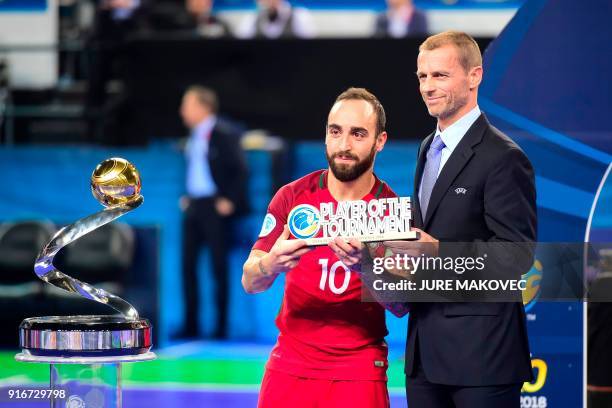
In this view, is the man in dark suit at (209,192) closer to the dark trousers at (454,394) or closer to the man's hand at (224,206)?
the man's hand at (224,206)

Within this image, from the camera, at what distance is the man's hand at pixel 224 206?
1041cm

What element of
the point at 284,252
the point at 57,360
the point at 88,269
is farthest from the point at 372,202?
the point at 88,269

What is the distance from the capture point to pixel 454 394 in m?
3.51

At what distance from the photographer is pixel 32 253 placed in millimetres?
9828

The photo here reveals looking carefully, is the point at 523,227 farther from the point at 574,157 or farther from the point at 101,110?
the point at 101,110

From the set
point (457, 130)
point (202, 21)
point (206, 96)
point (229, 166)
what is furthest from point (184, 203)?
point (457, 130)

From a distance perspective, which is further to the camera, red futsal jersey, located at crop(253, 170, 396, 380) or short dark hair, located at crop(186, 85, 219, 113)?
short dark hair, located at crop(186, 85, 219, 113)

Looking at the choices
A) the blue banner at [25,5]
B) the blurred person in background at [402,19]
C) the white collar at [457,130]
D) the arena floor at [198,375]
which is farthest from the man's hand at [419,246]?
the blue banner at [25,5]

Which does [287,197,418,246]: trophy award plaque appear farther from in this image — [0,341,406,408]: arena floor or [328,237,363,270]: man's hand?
[0,341,406,408]: arena floor

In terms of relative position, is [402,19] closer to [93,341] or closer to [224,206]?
[224,206]

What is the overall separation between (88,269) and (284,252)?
261 inches

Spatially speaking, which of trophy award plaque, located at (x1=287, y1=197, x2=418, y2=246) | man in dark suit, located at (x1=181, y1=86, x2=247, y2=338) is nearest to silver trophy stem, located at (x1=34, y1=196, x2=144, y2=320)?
trophy award plaque, located at (x1=287, y1=197, x2=418, y2=246)

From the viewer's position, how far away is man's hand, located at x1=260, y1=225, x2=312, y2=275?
340 centimetres

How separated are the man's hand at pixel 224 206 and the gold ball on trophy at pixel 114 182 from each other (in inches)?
281
